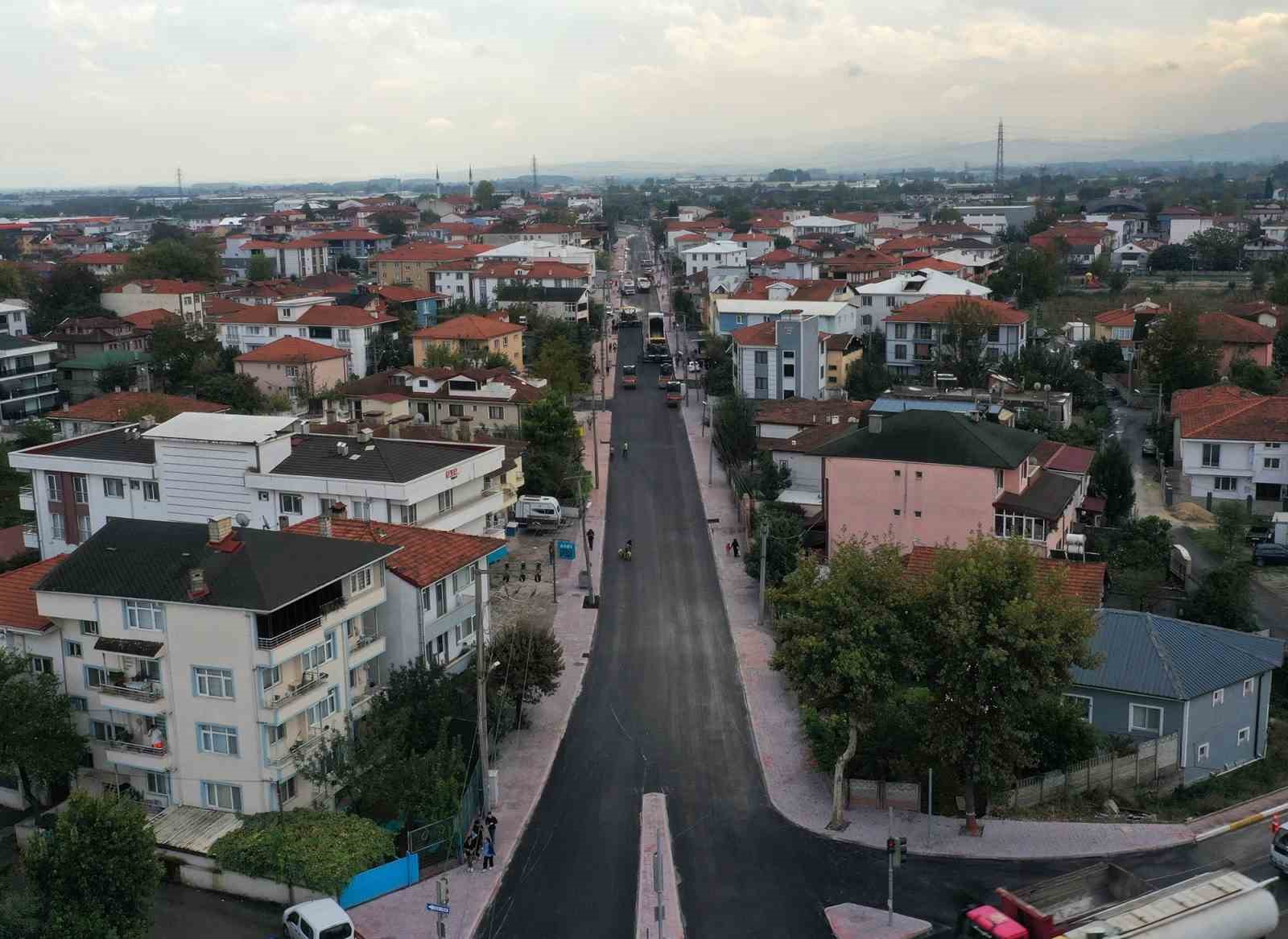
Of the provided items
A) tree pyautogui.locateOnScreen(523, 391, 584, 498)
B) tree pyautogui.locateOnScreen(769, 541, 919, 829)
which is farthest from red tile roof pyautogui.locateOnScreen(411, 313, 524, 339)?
tree pyautogui.locateOnScreen(769, 541, 919, 829)

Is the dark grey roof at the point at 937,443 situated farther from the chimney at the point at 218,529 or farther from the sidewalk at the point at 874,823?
the chimney at the point at 218,529

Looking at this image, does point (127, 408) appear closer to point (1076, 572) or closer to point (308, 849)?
point (308, 849)

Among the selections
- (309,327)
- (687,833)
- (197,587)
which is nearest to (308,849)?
(197,587)

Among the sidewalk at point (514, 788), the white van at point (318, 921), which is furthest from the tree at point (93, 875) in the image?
the sidewalk at point (514, 788)

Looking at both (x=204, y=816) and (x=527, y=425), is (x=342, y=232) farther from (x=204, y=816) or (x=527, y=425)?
(x=204, y=816)

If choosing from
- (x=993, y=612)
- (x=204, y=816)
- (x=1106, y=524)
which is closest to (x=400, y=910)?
(x=204, y=816)

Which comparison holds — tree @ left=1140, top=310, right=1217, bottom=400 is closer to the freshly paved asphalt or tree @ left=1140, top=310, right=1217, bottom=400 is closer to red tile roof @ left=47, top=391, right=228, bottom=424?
the freshly paved asphalt
